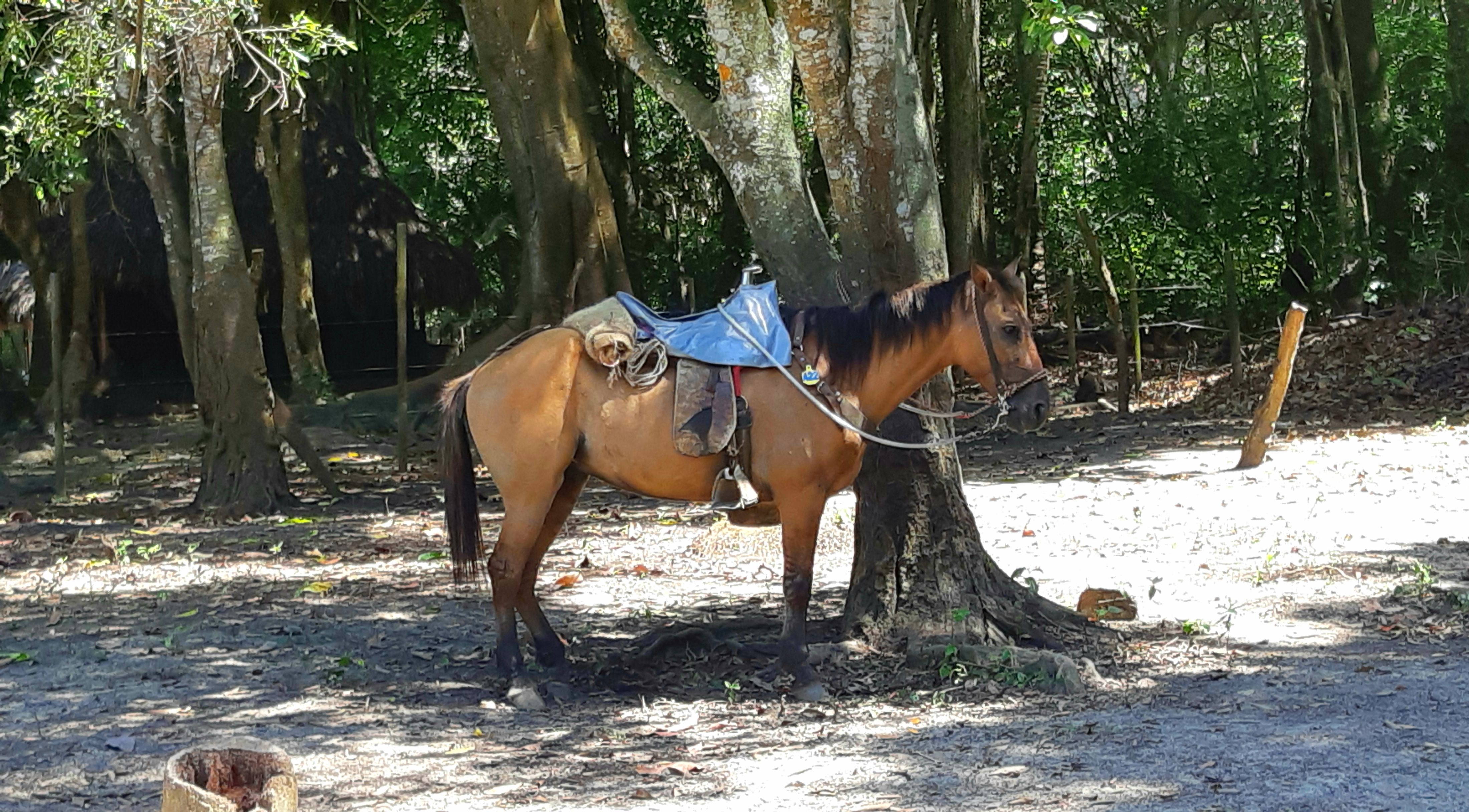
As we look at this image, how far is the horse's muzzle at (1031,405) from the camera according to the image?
21.5 ft

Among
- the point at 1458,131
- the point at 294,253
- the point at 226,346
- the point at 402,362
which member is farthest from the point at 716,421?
the point at 1458,131

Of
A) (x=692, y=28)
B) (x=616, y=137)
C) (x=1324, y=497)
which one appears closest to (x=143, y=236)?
(x=616, y=137)

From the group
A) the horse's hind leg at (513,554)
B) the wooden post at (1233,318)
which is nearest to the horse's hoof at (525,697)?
the horse's hind leg at (513,554)

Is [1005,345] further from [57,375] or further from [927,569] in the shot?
[57,375]

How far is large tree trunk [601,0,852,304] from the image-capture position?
8.12 m

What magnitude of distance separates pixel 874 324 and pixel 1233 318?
13465 millimetres

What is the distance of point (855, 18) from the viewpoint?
7.14 m

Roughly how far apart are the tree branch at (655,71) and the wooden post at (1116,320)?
390 inches

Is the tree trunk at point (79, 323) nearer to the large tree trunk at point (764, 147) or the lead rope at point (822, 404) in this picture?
the large tree trunk at point (764, 147)

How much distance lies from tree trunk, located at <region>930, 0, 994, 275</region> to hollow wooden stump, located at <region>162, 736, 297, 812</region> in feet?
44.2

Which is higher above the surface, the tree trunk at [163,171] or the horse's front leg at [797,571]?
the tree trunk at [163,171]

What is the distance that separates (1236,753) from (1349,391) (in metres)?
12.8

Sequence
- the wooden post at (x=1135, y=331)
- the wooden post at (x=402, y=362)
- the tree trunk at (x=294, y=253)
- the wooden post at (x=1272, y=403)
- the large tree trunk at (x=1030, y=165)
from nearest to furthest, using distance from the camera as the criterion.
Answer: the wooden post at (x=1272, y=403)
the wooden post at (x=402, y=362)
the wooden post at (x=1135, y=331)
the tree trunk at (x=294, y=253)
the large tree trunk at (x=1030, y=165)

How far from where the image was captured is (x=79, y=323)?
795 inches
